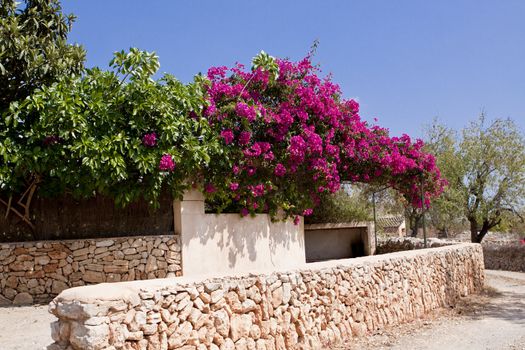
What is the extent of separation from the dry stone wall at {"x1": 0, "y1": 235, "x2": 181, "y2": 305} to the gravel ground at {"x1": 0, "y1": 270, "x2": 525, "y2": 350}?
2.17 ft

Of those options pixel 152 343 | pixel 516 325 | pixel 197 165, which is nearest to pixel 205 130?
pixel 197 165

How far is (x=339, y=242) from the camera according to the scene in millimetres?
18891

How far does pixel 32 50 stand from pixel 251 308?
7588mm

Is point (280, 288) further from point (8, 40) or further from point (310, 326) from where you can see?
point (8, 40)

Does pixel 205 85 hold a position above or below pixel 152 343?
above

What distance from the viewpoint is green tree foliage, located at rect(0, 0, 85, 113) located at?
10469 millimetres

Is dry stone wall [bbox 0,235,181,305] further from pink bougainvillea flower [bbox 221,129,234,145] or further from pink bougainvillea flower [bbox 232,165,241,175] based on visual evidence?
pink bougainvillea flower [bbox 221,129,234,145]

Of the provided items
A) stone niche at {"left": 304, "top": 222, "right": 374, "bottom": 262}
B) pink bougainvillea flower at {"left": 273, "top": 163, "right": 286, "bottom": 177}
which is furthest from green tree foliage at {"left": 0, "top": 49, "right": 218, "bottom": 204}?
stone niche at {"left": 304, "top": 222, "right": 374, "bottom": 262}

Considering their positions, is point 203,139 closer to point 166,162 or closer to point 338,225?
point 166,162

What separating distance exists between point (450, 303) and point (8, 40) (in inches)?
444

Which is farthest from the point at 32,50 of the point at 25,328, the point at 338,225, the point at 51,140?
the point at 338,225

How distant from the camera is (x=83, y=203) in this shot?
444 inches

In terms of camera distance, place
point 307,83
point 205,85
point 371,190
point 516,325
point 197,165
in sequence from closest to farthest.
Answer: point 516,325, point 197,165, point 205,85, point 307,83, point 371,190

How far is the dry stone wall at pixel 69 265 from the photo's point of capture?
10.5m
